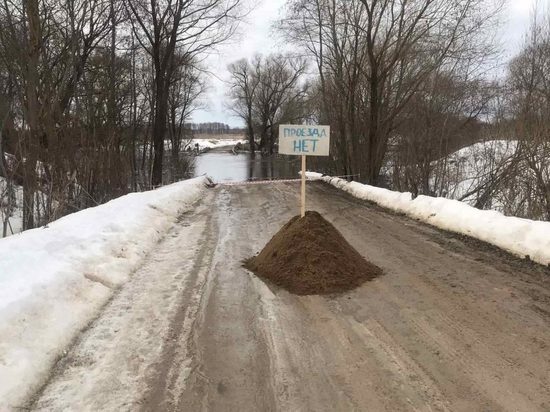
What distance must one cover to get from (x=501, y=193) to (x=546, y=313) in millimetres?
11092

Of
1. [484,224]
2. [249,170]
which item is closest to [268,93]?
[249,170]

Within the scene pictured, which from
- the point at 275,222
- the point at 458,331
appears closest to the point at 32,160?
the point at 275,222

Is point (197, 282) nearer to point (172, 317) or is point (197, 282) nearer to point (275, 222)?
point (172, 317)

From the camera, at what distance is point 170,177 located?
27.9 metres

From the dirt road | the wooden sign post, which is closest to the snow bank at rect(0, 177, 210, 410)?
the dirt road

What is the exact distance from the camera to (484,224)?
9.20 m

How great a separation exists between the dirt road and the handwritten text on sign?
2008 millimetres

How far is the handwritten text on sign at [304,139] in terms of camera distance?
332 inches

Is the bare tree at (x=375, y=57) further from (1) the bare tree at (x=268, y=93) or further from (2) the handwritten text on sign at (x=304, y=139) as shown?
(1) the bare tree at (x=268, y=93)

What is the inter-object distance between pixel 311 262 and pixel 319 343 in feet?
6.72

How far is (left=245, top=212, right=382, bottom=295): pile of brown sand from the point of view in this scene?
6367 millimetres

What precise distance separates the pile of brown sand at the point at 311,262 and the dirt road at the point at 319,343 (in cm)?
23

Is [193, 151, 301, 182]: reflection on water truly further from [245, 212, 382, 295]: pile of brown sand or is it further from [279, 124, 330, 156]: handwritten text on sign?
[245, 212, 382, 295]: pile of brown sand

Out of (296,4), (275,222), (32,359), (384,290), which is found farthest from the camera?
(296,4)
